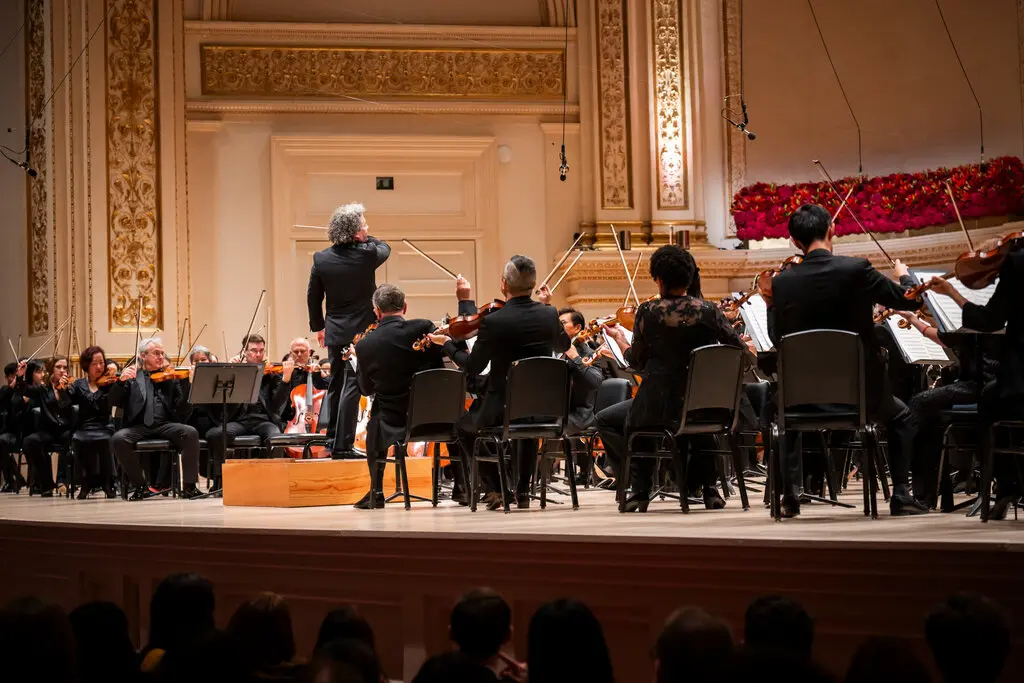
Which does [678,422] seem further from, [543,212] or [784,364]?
[543,212]

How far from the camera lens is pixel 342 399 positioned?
722 cm

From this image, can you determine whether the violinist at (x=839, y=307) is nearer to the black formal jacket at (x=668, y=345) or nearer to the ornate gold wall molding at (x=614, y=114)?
the black formal jacket at (x=668, y=345)

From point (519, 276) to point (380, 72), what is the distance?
661 centimetres

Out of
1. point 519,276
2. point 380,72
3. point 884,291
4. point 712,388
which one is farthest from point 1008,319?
point 380,72

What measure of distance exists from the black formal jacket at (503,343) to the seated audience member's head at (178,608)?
9.70 feet

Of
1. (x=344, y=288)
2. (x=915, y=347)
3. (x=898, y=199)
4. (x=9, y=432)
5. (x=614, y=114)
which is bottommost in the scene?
(x=9, y=432)

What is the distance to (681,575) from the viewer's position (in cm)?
396

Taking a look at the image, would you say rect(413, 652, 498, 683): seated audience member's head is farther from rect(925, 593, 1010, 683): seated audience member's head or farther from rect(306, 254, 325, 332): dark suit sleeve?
rect(306, 254, 325, 332): dark suit sleeve

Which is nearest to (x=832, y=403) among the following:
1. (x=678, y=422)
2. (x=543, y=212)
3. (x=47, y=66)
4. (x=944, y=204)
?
(x=678, y=422)

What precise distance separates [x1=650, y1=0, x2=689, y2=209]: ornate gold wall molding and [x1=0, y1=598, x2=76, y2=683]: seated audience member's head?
391 inches

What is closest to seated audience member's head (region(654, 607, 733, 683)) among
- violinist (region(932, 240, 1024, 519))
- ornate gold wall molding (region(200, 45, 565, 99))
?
violinist (region(932, 240, 1024, 519))

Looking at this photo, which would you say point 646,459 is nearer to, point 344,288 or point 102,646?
point 344,288

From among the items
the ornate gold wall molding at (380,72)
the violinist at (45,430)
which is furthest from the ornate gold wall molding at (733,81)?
the violinist at (45,430)

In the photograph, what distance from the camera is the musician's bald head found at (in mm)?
6020
